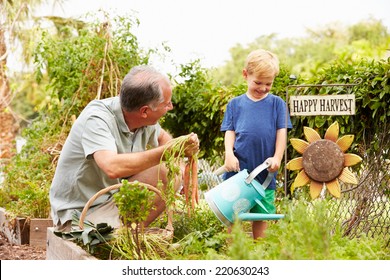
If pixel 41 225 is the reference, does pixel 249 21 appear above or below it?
above

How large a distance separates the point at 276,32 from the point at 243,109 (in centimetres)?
3335

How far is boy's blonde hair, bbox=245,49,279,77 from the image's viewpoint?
3.84 meters

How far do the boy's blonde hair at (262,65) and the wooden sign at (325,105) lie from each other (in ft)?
1.45

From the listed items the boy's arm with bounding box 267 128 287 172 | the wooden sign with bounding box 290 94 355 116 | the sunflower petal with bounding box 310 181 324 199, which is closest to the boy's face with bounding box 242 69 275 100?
the boy's arm with bounding box 267 128 287 172

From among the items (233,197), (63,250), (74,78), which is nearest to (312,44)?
(74,78)

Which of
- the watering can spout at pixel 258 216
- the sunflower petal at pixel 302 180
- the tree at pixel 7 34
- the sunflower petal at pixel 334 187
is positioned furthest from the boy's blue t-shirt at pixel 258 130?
the tree at pixel 7 34

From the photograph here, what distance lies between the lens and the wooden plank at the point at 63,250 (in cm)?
296

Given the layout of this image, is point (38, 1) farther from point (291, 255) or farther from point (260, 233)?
point (291, 255)

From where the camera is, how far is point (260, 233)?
13.0 ft

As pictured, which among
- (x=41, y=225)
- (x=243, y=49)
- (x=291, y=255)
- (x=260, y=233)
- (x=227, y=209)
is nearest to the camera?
(x=291, y=255)

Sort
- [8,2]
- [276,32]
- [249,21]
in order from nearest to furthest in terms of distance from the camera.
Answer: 1. [8,2]
2. [249,21]
3. [276,32]

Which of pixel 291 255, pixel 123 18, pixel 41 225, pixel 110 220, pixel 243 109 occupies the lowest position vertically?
pixel 41 225

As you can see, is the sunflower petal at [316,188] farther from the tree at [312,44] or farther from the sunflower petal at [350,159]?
the tree at [312,44]

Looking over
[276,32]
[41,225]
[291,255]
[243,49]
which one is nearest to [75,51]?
[41,225]
